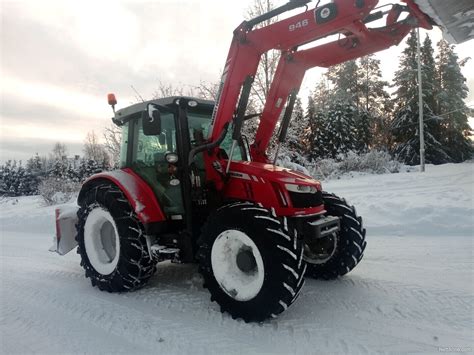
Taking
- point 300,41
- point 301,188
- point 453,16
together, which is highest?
point 300,41

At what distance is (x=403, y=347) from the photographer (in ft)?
8.87

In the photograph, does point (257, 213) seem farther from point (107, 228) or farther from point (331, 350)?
point (107, 228)

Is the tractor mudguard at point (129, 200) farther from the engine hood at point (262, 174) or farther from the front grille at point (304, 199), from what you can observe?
the front grille at point (304, 199)

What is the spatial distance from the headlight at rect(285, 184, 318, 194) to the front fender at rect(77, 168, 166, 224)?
1551 millimetres

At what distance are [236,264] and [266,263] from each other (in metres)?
0.39

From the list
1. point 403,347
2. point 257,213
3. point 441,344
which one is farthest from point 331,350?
point 257,213

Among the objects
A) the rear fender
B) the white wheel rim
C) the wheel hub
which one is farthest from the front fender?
the wheel hub

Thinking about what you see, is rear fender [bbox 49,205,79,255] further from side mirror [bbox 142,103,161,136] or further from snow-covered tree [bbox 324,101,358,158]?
snow-covered tree [bbox 324,101,358,158]

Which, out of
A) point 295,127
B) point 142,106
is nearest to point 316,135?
point 295,127

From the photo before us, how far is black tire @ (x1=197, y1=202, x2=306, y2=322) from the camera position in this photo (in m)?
3.02

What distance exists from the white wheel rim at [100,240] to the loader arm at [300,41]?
1766 mm

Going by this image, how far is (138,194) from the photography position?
4152mm

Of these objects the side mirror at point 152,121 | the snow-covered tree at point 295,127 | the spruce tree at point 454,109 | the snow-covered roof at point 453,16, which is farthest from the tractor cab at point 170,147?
the spruce tree at point 454,109

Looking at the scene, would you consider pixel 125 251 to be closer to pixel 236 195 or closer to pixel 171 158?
pixel 171 158
